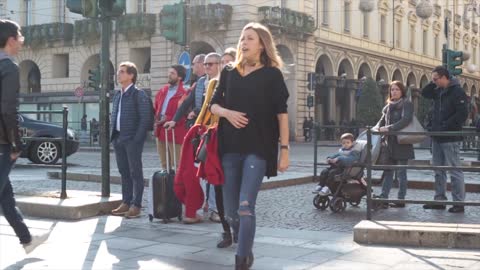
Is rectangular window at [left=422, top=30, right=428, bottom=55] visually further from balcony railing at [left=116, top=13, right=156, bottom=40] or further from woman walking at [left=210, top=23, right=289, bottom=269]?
woman walking at [left=210, top=23, right=289, bottom=269]

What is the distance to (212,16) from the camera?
35.9 m

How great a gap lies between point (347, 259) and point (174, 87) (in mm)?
A: 3670

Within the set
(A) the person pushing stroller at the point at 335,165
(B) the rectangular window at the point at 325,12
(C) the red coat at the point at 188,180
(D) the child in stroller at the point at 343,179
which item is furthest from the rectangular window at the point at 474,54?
(C) the red coat at the point at 188,180

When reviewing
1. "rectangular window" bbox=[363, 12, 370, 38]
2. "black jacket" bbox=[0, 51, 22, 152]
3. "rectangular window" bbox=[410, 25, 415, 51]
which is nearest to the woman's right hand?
"black jacket" bbox=[0, 51, 22, 152]

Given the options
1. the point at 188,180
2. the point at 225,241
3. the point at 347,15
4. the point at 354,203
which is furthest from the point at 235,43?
the point at 225,241

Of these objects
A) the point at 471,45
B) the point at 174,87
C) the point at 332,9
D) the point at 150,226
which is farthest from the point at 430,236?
the point at 471,45

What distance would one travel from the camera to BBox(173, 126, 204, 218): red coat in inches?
256

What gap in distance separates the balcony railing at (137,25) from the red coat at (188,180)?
32.8m

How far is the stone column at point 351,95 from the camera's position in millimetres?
43844

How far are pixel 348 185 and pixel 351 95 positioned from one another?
120 ft

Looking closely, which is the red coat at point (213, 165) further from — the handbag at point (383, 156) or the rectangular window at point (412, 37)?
the rectangular window at point (412, 37)

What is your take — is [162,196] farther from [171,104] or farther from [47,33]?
[47,33]

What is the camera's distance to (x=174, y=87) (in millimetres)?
8258

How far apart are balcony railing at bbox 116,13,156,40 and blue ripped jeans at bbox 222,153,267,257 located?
3460cm
